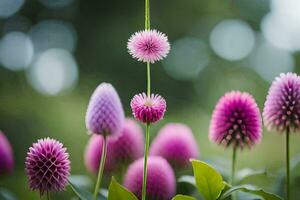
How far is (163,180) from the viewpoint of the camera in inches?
36.4

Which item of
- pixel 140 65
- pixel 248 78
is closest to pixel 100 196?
pixel 140 65

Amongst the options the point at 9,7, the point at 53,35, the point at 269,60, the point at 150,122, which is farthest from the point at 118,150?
the point at 269,60

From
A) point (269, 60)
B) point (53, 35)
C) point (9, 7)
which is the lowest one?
point (53, 35)

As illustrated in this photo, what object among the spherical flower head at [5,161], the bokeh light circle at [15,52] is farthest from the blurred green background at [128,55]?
the spherical flower head at [5,161]

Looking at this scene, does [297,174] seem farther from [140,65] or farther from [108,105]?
[140,65]

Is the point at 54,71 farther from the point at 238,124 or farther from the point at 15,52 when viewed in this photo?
the point at 238,124

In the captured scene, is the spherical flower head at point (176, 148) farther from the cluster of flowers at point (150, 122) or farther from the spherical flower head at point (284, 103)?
the spherical flower head at point (284, 103)

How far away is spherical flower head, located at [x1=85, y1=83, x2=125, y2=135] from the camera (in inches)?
28.0

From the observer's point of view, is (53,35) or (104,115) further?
(53,35)

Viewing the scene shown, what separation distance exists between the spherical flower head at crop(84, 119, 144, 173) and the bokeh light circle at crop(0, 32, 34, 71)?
3.63m

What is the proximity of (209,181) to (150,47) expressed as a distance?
23 centimetres

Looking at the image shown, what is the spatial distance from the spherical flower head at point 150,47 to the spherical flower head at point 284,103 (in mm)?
186

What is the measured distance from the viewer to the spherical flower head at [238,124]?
84 cm

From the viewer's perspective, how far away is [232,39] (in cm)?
771
